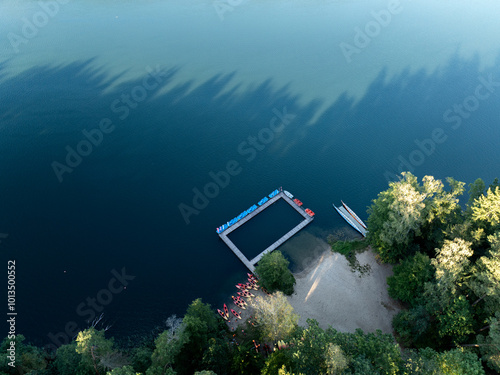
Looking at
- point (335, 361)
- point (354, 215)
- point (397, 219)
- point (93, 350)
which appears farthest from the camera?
point (354, 215)

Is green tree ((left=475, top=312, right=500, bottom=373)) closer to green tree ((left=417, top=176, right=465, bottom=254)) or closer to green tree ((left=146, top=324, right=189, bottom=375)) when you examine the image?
green tree ((left=417, top=176, right=465, bottom=254))

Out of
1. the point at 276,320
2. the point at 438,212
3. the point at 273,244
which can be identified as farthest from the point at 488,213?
the point at 273,244

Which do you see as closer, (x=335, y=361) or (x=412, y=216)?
Result: (x=335, y=361)

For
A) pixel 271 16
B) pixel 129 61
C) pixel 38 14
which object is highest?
pixel 38 14

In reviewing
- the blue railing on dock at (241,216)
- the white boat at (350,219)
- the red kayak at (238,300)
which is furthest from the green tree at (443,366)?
the blue railing on dock at (241,216)

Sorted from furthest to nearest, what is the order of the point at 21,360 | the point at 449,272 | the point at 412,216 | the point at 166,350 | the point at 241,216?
the point at 241,216
the point at 412,216
the point at 449,272
the point at 21,360
the point at 166,350

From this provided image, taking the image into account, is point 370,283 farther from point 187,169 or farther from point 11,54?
point 11,54

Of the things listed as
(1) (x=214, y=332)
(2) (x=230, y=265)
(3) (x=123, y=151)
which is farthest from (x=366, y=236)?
(3) (x=123, y=151)

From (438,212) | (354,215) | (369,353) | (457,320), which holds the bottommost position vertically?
(457,320)

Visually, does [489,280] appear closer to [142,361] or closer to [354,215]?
[354,215]
